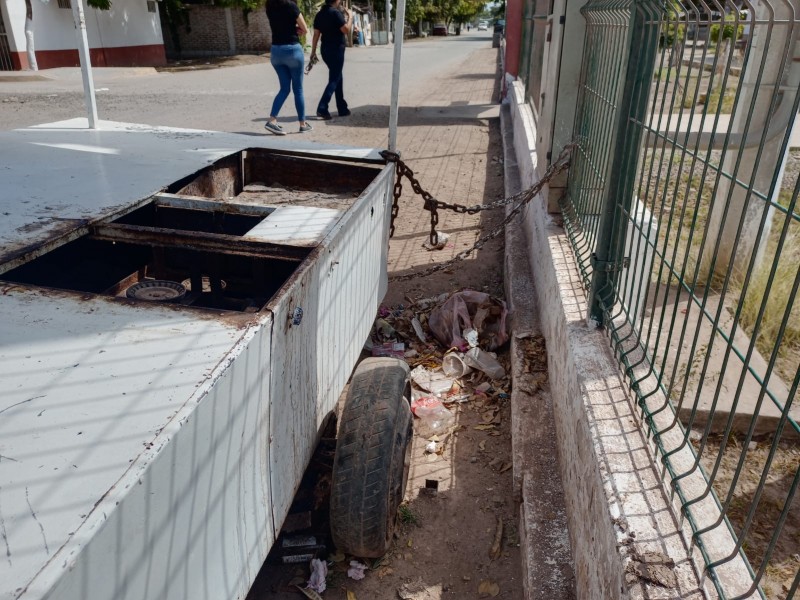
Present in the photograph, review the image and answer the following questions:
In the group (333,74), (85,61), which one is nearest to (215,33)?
(333,74)

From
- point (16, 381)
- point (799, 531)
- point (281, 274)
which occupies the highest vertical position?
point (16, 381)

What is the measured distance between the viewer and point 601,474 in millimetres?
2100

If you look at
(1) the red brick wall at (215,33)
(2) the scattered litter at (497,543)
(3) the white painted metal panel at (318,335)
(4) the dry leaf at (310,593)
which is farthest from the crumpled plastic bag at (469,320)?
(1) the red brick wall at (215,33)

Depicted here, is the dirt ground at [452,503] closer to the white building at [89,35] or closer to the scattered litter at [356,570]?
the scattered litter at [356,570]

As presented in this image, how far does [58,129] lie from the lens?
4.18m

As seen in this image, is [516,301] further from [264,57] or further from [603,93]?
[264,57]

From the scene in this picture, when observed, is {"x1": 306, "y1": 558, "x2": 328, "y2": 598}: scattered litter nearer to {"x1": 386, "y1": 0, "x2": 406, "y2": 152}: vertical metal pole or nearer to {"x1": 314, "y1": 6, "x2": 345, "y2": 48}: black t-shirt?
{"x1": 386, "y1": 0, "x2": 406, "y2": 152}: vertical metal pole

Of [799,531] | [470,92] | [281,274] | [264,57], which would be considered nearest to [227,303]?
[281,274]

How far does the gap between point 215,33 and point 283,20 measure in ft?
80.4

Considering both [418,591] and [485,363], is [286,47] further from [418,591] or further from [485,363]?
[418,591]

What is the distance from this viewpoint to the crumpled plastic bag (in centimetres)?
457

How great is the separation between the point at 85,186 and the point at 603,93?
2671 millimetres

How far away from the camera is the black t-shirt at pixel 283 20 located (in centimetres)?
934

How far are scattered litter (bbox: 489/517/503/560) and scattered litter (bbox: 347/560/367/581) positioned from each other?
585mm
